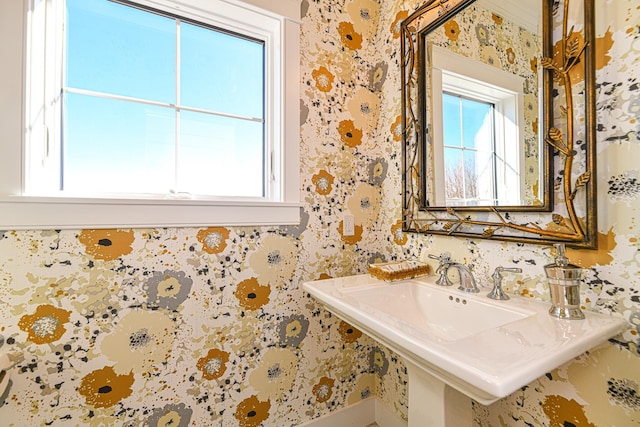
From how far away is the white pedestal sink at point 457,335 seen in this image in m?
0.49

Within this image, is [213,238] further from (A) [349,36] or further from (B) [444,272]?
(A) [349,36]

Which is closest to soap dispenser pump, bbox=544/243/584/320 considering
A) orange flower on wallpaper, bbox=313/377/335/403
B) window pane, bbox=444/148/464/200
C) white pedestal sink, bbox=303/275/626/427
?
white pedestal sink, bbox=303/275/626/427

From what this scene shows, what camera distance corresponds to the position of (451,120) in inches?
45.1

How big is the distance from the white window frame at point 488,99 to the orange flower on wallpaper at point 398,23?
0.26 metres

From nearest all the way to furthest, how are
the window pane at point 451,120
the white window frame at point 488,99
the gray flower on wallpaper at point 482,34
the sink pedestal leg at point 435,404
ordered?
the sink pedestal leg at point 435,404 < the white window frame at point 488,99 < the gray flower on wallpaper at point 482,34 < the window pane at point 451,120

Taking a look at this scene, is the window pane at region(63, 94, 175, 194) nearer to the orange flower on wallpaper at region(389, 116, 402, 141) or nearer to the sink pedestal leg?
the orange flower on wallpaper at region(389, 116, 402, 141)

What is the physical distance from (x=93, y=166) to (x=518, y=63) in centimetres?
155

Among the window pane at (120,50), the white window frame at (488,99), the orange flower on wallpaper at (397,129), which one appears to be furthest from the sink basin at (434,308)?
the window pane at (120,50)

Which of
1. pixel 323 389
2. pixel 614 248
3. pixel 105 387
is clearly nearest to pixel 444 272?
pixel 614 248

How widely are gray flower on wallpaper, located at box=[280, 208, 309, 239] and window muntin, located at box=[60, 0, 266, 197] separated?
221 mm

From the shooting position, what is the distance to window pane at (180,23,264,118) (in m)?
1.21

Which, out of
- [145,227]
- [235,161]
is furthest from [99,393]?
[235,161]

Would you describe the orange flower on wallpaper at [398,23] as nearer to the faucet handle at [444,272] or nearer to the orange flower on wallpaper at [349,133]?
the orange flower on wallpaper at [349,133]

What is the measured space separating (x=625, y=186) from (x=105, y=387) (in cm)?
166
